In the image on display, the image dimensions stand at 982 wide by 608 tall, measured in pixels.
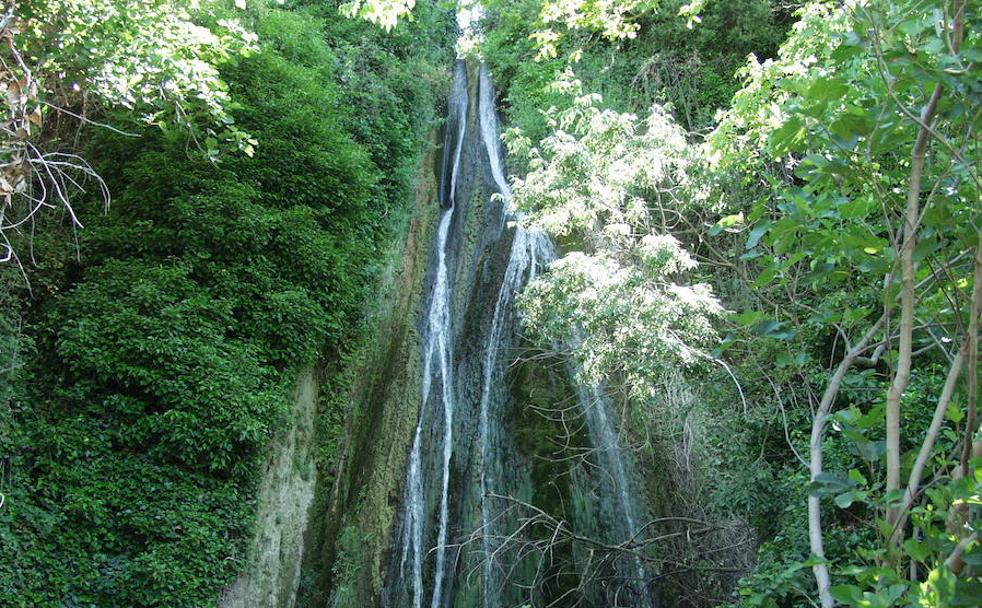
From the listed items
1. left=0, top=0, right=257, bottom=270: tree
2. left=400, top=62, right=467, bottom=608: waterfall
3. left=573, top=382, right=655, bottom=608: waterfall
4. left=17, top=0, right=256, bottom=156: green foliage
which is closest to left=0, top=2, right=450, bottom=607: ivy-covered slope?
left=0, top=0, right=257, bottom=270: tree

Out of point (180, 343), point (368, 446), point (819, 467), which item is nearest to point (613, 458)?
point (368, 446)

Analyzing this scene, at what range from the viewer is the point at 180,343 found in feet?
22.4

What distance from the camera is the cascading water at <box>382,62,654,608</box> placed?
302 inches

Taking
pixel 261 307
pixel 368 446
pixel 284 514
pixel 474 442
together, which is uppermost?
pixel 261 307

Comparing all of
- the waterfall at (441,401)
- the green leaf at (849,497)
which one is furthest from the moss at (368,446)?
the green leaf at (849,497)

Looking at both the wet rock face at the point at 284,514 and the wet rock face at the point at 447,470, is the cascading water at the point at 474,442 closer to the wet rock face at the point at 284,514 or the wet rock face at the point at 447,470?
the wet rock face at the point at 447,470

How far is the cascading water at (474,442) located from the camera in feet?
25.2

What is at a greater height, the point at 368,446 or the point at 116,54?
the point at 116,54

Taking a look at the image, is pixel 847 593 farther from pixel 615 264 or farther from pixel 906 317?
pixel 615 264

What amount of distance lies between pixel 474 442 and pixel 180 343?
3.63m

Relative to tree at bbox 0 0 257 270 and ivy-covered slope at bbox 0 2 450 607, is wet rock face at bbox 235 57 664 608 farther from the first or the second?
tree at bbox 0 0 257 270

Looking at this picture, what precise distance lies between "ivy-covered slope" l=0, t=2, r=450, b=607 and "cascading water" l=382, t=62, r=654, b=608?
1433 millimetres

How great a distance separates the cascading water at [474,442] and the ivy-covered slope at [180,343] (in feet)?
4.70

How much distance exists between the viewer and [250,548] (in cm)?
686
